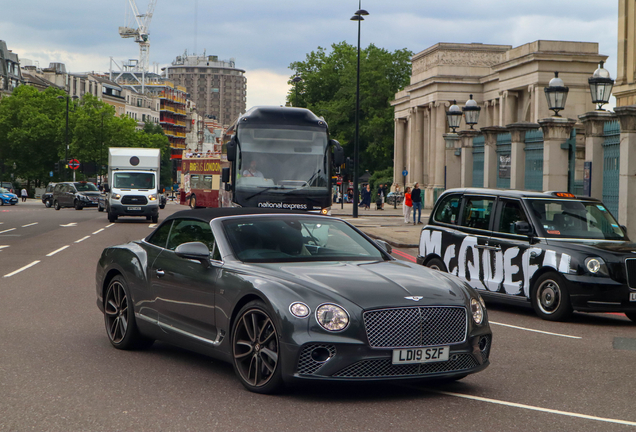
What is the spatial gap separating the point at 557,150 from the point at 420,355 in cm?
1903

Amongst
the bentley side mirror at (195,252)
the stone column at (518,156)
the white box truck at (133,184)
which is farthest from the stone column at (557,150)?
the white box truck at (133,184)

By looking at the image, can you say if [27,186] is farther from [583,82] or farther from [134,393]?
[134,393]

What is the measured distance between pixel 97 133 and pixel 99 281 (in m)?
90.5

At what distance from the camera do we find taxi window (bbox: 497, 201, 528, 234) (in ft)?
38.8

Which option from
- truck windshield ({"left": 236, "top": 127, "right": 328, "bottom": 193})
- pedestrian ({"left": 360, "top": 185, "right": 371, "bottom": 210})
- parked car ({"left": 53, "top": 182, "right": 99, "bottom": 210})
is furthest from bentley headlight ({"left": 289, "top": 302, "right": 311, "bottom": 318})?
parked car ({"left": 53, "top": 182, "right": 99, "bottom": 210})

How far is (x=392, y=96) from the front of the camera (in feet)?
299

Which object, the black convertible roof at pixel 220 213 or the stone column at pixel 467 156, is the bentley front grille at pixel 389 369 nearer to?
the black convertible roof at pixel 220 213

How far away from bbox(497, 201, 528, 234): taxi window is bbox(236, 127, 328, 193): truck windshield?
10.7m

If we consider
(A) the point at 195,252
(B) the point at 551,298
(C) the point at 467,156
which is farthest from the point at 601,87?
(A) the point at 195,252

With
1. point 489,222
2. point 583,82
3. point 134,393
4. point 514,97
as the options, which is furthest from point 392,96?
point 134,393

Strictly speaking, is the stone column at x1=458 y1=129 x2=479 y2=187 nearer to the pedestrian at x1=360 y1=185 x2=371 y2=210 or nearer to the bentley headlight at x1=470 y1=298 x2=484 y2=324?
the pedestrian at x1=360 y1=185 x2=371 y2=210

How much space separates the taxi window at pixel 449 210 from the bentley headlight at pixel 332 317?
284 inches

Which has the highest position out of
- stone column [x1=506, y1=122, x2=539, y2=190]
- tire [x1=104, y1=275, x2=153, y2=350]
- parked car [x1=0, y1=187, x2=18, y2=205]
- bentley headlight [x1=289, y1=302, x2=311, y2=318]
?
stone column [x1=506, y1=122, x2=539, y2=190]

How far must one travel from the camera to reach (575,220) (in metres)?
11.7
